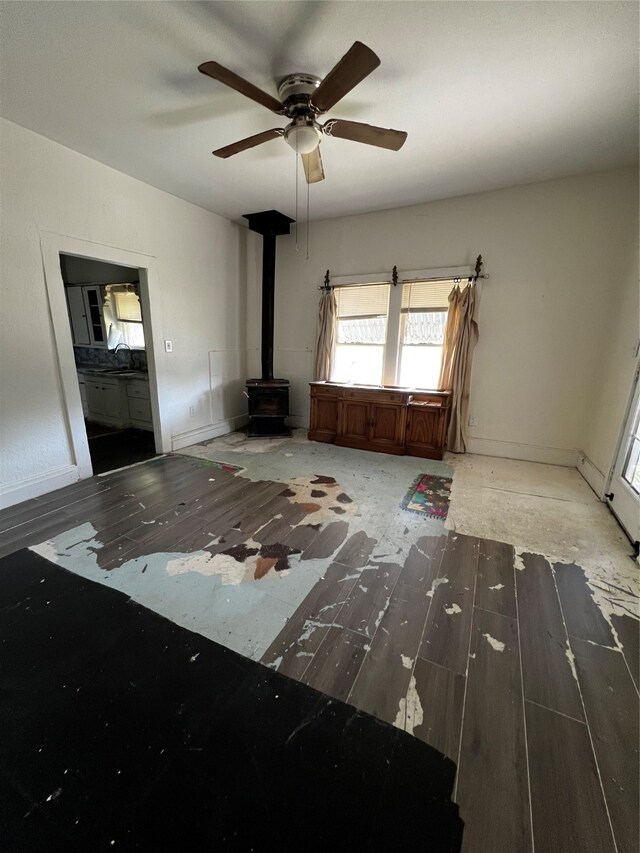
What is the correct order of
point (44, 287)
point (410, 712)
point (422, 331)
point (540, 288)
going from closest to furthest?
1. point (410, 712)
2. point (44, 287)
3. point (540, 288)
4. point (422, 331)

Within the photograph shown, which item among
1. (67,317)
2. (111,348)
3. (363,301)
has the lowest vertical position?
(111,348)

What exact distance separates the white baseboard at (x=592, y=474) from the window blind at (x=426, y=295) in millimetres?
2319

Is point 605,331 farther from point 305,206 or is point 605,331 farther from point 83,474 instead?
point 83,474

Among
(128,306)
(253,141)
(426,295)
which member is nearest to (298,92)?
(253,141)

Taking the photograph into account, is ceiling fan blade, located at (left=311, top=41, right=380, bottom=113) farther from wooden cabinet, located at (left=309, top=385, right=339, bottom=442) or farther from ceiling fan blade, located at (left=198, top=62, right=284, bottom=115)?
wooden cabinet, located at (left=309, top=385, right=339, bottom=442)

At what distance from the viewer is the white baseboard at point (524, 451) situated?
12.4 ft

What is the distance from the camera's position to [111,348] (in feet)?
17.3

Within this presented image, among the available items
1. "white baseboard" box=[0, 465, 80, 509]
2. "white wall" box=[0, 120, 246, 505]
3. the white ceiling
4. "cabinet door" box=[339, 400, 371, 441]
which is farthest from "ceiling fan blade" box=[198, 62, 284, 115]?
"white baseboard" box=[0, 465, 80, 509]

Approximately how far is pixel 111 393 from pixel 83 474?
2165 millimetres

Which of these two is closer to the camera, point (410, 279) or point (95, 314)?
point (410, 279)

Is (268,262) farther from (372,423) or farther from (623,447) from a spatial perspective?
(623,447)

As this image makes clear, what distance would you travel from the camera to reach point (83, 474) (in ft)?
10.6

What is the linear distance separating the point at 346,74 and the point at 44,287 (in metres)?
2.79

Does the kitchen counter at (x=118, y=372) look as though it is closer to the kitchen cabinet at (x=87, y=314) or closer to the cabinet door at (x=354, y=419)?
the kitchen cabinet at (x=87, y=314)
